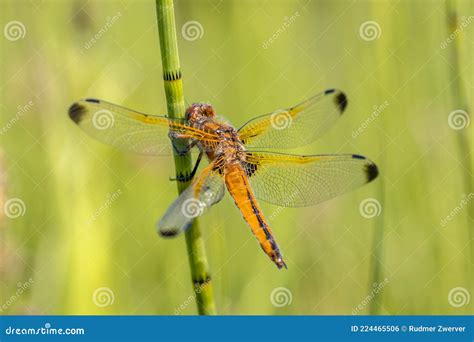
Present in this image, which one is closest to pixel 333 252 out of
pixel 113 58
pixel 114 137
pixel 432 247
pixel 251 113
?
pixel 432 247

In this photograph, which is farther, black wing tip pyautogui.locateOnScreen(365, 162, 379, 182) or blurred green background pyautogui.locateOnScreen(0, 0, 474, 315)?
blurred green background pyautogui.locateOnScreen(0, 0, 474, 315)

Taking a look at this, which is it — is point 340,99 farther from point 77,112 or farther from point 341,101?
point 77,112

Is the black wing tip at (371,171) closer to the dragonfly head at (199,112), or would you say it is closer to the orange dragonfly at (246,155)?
the orange dragonfly at (246,155)

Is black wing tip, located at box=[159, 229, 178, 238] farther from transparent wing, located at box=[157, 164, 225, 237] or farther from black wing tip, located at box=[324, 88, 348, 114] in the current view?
black wing tip, located at box=[324, 88, 348, 114]

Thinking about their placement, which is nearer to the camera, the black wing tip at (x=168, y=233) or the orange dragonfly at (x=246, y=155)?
the black wing tip at (x=168, y=233)

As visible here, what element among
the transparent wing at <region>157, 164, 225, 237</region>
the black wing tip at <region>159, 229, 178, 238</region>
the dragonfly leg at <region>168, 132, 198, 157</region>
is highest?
the dragonfly leg at <region>168, 132, 198, 157</region>

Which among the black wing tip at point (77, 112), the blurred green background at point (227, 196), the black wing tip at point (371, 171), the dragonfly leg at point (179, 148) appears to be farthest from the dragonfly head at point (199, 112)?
the black wing tip at point (371, 171)

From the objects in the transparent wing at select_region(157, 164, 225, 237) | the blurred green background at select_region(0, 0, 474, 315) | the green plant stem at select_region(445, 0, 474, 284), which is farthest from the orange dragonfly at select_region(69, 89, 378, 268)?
the green plant stem at select_region(445, 0, 474, 284)

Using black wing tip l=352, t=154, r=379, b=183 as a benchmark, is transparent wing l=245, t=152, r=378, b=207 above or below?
below
